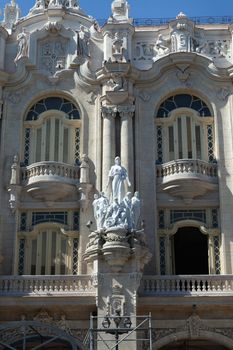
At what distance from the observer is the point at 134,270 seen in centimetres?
2370

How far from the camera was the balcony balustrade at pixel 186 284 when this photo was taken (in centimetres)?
2464

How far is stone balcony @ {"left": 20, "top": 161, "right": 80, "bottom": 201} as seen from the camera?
2731cm

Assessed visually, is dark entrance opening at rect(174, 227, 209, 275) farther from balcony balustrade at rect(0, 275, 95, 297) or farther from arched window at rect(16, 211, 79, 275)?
balcony balustrade at rect(0, 275, 95, 297)

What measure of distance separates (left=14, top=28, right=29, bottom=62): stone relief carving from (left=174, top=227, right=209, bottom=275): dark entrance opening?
10299mm

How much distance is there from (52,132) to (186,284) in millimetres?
8768

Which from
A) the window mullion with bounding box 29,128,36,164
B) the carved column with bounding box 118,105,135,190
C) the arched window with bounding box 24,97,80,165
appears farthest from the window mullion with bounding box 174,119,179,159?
the window mullion with bounding box 29,128,36,164

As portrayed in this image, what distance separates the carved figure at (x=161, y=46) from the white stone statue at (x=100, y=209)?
27.3ft

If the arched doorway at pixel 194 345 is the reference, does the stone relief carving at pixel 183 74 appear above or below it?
above

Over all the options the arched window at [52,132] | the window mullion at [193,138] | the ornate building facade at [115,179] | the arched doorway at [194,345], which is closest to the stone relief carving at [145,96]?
the ornate building facade at [115,179]

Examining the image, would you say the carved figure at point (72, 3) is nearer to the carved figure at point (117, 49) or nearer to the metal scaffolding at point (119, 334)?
the carved figure at point (117, 49)

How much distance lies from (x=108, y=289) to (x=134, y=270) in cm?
110

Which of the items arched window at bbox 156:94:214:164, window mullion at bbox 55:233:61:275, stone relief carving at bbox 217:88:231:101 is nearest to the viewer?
window mullion at bbox 55:233:61:275

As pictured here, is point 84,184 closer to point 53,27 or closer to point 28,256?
point 28,256

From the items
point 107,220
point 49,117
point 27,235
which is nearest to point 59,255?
point 27,235
